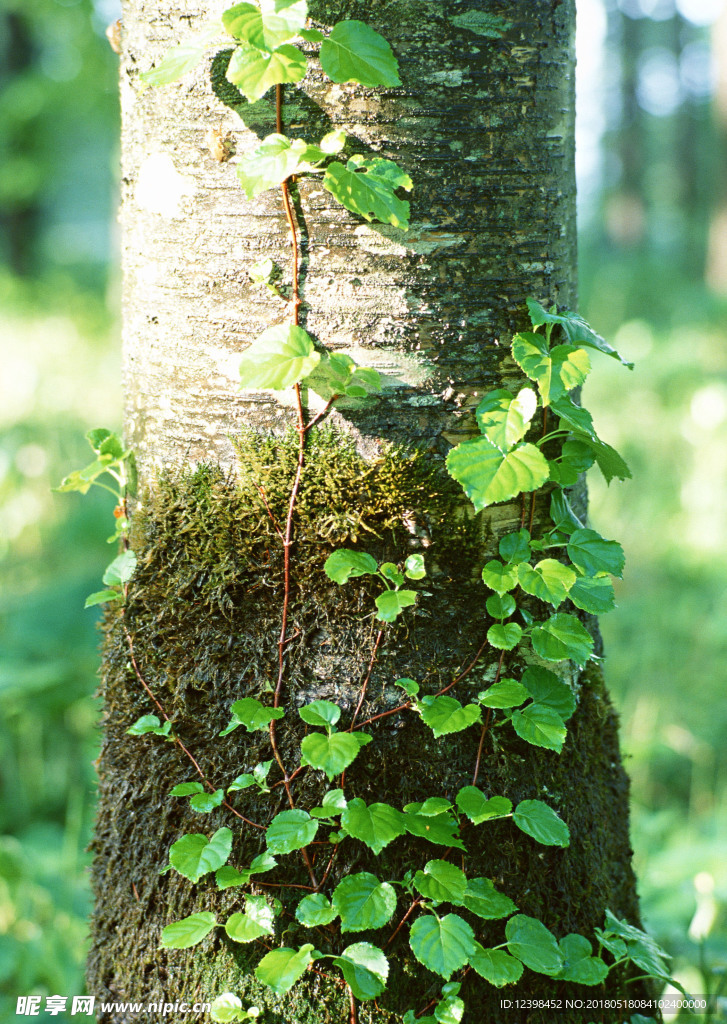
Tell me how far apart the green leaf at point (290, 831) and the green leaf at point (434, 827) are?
0.15m

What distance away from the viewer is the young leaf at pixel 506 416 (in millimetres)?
1178

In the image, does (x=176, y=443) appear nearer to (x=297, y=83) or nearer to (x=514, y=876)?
(x=297, y=83)

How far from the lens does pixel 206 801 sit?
1.26 meters

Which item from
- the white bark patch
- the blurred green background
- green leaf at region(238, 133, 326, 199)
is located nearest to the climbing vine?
green leaf at region(238, 133, 326, 199)

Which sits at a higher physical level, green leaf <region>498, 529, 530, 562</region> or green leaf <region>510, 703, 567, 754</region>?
green leaf <region>498, 529, 530, 562</region>

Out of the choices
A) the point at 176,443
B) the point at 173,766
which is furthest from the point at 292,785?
the point at 176,443

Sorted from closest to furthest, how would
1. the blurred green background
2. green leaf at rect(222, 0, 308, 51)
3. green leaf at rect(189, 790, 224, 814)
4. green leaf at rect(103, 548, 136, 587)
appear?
green leaf at rect(222, 0, 308, 51) < green leaf at rect(189, 790, 224, 814) < green leaf at rect(103, 548, 136, 587) < the blurred green background

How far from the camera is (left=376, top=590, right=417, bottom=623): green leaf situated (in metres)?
1.19

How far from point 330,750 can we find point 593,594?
49 centimetres

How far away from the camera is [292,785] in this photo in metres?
1.28

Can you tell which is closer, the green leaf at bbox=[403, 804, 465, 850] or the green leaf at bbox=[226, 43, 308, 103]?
the green leaf at bbox=[226, 43, 308, 103]

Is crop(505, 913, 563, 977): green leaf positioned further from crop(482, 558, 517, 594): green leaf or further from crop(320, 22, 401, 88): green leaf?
crop(320, 22, 401, 88): green leaf

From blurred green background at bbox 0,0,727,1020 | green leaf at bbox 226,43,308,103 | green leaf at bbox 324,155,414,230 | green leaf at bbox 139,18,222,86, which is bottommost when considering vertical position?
blurred green background at bbox 0,0,727,1020

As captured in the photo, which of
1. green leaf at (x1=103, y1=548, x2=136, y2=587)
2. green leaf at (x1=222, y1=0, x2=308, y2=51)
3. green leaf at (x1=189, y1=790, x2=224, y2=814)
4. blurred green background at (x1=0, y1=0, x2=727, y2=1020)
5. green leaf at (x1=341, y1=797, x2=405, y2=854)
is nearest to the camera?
green leaf at (x1=222, y1=0, x2=308, y2=51)
